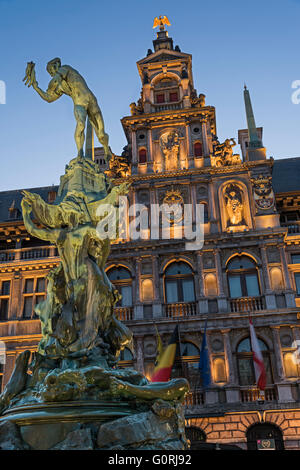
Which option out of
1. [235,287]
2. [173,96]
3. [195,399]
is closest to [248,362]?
[195,399]

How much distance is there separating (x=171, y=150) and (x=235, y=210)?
5.20 metres

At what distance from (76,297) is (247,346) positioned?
1618 cm

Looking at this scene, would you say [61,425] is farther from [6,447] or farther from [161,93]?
[161,93]

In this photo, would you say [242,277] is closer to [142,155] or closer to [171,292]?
[171,292]

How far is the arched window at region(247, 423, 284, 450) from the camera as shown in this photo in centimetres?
2055

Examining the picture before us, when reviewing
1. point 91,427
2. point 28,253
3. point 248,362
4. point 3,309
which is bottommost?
point 91,427

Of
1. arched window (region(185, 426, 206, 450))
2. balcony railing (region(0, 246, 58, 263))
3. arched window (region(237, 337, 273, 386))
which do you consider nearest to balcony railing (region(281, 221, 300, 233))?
arched window (region(237, 337, 273, 386))

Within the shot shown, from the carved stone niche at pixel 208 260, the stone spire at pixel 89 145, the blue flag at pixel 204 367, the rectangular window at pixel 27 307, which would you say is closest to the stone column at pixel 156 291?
the carved stone niche at pixel 208 260

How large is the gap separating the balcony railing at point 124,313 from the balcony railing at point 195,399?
4.77 meters

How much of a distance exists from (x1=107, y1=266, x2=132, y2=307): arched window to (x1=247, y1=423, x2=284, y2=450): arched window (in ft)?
27.1

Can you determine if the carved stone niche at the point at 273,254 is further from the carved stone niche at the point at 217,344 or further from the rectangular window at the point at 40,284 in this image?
the rectangular window at the point at 40,284

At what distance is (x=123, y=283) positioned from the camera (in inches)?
979

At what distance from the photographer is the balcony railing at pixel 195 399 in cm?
2144

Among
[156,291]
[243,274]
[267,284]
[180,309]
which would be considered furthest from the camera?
[243,274]
